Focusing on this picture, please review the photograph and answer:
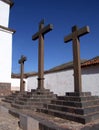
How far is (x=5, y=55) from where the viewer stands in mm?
12984

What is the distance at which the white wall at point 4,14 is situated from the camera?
14.0 metres

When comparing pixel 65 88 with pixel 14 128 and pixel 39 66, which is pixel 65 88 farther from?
pixel 14 128

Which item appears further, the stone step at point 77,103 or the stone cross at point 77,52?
the stone cross at point 77,52

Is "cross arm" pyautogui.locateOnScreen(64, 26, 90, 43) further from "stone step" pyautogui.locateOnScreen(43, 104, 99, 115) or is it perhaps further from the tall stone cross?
"stone step" pyautogui.locateOnScreen(43, 104, 99, 115)

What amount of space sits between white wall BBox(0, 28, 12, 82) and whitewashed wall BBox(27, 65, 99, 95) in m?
4.00

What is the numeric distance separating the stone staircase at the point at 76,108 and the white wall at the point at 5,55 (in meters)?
7.40

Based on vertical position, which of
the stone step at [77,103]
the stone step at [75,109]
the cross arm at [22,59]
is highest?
the cross arm at [22,59]

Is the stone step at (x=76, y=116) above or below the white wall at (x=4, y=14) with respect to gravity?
below

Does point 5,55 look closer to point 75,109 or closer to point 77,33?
point 77,33

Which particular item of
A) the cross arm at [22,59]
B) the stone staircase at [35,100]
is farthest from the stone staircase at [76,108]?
the cross arm at [22,59]

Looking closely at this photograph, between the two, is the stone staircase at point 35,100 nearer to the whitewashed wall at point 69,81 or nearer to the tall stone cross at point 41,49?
the tall stone cross at point 41,49

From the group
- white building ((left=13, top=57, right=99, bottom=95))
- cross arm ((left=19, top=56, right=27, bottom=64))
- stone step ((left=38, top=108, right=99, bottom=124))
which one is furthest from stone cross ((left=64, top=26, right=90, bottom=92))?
white building ((left=13, top=57, right=99, bottom=95))

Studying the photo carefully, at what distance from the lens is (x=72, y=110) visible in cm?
499

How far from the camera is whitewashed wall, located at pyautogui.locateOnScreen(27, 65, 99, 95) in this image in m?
11.4
